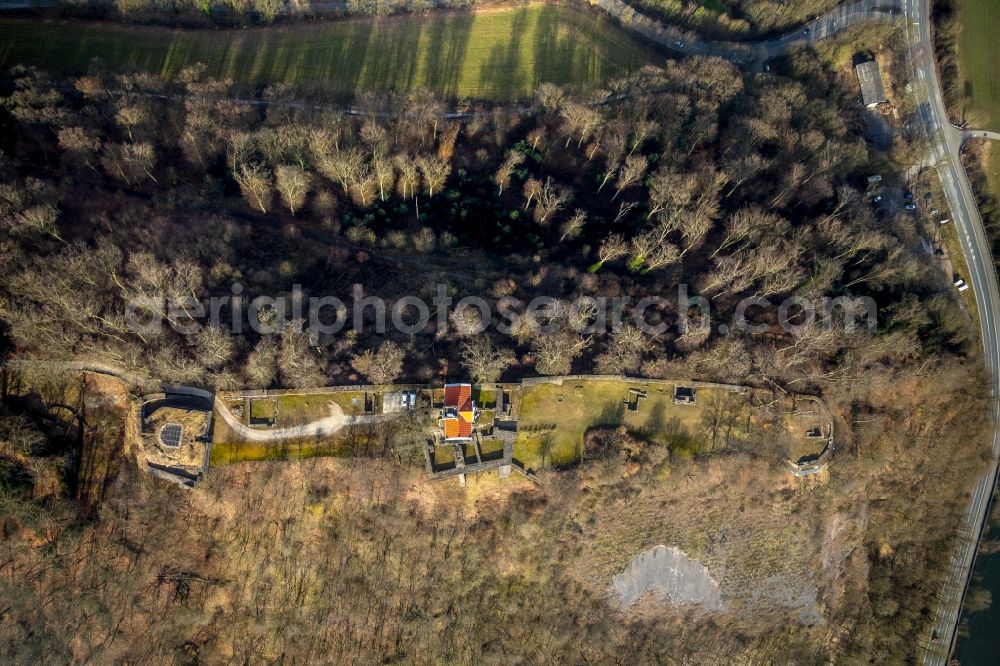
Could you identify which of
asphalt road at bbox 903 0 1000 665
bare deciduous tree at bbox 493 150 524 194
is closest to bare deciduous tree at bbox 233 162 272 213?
bare deciduous tree at bbox 493 150 524 194

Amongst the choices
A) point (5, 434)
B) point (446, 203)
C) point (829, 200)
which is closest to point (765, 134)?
point (829, 200)

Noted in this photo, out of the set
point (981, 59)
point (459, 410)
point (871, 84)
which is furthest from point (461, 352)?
point (981, 59)

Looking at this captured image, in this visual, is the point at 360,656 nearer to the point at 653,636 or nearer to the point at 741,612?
the point at 653,636

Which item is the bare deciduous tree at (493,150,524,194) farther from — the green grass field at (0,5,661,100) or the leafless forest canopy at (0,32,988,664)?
the green grass field at (0,5,661,100)

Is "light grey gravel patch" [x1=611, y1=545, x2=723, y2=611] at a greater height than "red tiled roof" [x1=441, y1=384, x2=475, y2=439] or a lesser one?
lesser

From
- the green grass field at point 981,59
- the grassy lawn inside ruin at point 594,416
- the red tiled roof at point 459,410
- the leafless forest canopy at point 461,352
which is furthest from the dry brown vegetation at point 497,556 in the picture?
the green grass field at point 981,59

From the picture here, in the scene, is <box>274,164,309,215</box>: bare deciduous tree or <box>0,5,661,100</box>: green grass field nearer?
<box>274,164,309,215</box>: bare deciduous tree

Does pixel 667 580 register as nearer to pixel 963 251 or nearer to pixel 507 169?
pixel 507 169
